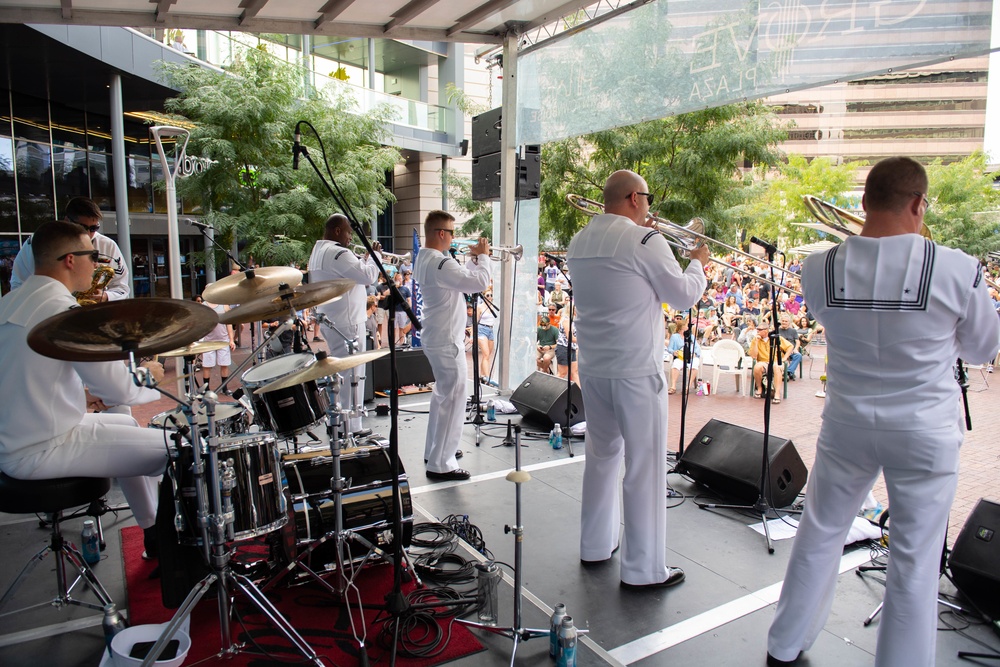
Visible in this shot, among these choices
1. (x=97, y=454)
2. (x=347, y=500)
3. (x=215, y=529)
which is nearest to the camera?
(x=215, y=529)

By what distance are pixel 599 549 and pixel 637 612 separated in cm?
54

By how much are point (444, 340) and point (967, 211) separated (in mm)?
31741

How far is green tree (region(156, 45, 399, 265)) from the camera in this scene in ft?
41.0

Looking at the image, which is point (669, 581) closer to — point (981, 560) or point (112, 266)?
point (981, 560)

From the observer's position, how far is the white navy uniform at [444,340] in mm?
5250

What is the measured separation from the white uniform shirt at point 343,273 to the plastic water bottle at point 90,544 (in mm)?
2621

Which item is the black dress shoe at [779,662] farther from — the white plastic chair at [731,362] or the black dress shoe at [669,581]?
the white plastic chair at [731,362]

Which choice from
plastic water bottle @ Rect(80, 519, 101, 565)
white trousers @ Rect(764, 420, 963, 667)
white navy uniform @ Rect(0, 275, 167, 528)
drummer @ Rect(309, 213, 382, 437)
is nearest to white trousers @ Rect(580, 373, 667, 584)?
white trousers @ Rect(764, 420, 963, 667)

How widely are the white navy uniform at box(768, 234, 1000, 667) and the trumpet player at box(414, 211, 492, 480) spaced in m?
3.00

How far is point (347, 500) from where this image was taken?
3.58m

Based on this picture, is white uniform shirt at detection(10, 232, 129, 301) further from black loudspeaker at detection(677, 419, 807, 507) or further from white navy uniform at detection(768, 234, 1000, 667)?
white navy uniform at detection(768, 234, 1000, 667)

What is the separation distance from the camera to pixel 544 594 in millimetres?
3592

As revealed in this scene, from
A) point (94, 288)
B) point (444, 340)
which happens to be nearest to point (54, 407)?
point (94, 288)

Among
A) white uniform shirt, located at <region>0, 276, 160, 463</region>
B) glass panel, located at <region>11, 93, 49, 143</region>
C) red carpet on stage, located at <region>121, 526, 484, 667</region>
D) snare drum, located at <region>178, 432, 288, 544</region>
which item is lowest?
red carpet on stage, located at <region>121, 526, 484, 667</region>
